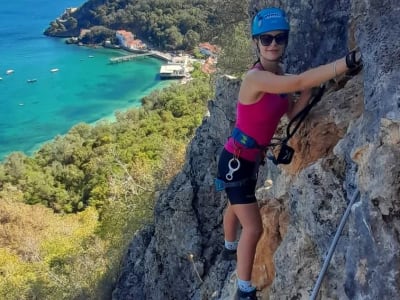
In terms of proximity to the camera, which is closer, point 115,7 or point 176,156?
→ point 176,156

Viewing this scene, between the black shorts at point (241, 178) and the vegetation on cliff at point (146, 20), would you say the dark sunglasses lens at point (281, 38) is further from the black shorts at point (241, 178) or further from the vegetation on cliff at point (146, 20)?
the vegetation on cliff at point (146, 20)

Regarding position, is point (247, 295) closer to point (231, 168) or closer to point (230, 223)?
point (230, 223)

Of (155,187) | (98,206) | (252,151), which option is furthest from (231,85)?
(98,206)

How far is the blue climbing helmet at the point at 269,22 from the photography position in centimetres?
455

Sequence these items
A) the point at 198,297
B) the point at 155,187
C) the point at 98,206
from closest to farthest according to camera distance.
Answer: the point at 198,297 < the point at 155,187 < the point at 98,206

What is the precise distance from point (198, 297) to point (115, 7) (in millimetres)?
104058

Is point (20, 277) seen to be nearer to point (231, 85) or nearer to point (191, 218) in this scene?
point (191, 218)

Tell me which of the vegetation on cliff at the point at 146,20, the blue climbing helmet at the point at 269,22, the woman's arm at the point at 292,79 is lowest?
the vegetation on cliff at the point at 146,20

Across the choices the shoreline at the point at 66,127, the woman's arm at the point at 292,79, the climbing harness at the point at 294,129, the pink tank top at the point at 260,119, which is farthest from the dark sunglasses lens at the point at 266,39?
the shoreline at the point at 66,127

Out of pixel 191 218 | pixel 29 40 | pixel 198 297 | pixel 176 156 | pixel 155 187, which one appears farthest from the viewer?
pixel 29 40

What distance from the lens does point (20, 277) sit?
19938 mm

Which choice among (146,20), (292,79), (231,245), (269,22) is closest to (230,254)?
(231,245)

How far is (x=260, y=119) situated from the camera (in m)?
4.85

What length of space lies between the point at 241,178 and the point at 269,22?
1.52 m
